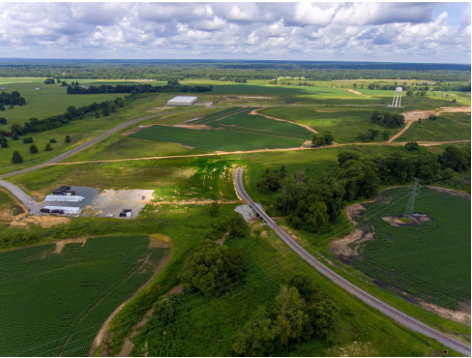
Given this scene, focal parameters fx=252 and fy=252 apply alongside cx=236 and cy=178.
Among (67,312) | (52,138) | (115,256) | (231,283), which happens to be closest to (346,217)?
(231,283)

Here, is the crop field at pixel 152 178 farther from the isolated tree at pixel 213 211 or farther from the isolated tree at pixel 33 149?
the isolated tree at pixel 33 149

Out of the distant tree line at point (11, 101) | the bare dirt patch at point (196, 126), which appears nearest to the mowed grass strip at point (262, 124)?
the bare dirt patch at point (196, 126)

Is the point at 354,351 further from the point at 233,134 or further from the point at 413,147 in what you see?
the point at 233,134

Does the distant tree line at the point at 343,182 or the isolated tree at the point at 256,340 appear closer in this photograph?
the isolated tree at the point at 256,340

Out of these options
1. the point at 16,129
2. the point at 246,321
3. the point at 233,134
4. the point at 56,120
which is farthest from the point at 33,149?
the point at 246,321

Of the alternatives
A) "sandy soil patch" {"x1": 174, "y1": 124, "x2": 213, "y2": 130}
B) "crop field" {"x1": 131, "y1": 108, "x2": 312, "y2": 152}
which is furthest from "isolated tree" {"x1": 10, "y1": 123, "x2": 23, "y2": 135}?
"sandy soil patch" {"x1": 174, "y1": 124, "x2": 213, "y2": 130}

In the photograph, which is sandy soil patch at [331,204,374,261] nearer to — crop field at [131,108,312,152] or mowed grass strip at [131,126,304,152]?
mowed grass strip at [131,126,304,152]
